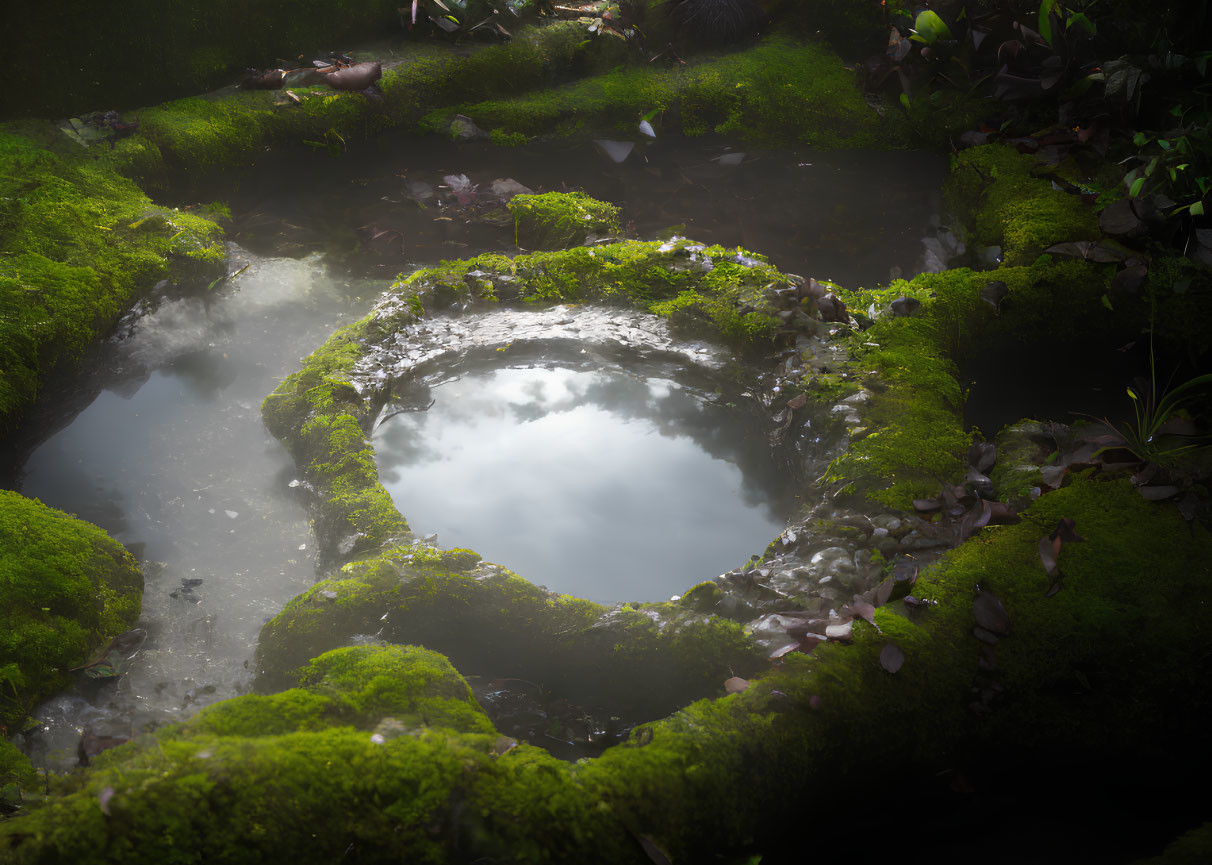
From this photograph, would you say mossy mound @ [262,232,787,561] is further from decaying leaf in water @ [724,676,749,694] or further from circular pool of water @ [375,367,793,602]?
decaying leaf in water @ [724,676,749,694]

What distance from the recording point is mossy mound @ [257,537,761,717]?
2492 mm

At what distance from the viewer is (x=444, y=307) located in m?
3.95

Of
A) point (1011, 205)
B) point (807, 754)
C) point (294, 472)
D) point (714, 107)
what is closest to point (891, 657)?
point (807, 754)

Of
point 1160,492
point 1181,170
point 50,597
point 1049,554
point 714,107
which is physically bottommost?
point 50,597

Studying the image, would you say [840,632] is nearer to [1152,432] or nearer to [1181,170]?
[1152,432]

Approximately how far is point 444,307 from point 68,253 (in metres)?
1.79

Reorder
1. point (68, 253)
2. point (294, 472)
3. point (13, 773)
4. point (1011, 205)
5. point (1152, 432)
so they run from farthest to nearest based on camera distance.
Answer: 1. point (1011, 205)
2. point (68, 253)
3. point (294, 472)
4. point (1152, 432)
5. point (13, 773)

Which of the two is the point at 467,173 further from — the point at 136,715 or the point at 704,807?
the point at 704,807

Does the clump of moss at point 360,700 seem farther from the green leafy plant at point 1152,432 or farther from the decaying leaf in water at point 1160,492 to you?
the green leafy plant at point 1152,432

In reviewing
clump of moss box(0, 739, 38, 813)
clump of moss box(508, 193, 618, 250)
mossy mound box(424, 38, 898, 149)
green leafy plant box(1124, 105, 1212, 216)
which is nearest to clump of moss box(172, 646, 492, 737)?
clump of moss box(0, 739, 38, 813)

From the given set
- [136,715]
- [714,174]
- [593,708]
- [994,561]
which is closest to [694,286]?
[714,174]

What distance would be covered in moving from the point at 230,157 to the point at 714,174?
3044 mm

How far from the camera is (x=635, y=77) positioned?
5.70 meters

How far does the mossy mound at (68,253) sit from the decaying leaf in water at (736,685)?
9.90 feet
